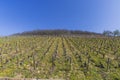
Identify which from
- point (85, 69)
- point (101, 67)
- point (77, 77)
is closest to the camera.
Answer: point (77, 77)

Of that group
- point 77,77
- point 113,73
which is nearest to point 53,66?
point 77,77

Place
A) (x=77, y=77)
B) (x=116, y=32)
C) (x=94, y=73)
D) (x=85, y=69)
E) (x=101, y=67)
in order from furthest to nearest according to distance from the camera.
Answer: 1. (x=116, y=32)
2. (x=101, y=67)
3. (x=85, y=69)
4. (x=94, y=73)
5. (x=77, y=77)

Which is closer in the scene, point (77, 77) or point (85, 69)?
point (77, 77)

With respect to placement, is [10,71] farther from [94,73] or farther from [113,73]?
[113,73]

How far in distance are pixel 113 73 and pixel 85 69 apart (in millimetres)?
2180

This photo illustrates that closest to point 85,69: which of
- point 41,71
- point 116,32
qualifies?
point 41,71

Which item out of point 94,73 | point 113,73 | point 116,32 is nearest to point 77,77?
point 94,73

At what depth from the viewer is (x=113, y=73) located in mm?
15375

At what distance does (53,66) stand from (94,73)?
12.1 feet

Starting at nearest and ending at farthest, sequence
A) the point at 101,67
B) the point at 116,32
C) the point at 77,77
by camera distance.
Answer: the point at 77,77 < the point at 101,67 < the point at 116,32

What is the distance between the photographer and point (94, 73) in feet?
49.7

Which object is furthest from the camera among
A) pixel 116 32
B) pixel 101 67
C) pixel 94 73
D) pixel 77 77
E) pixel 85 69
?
pixel 116 32

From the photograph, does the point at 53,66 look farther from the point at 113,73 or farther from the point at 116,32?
the point at 116,32

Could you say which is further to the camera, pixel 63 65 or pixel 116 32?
pixel 116 32
